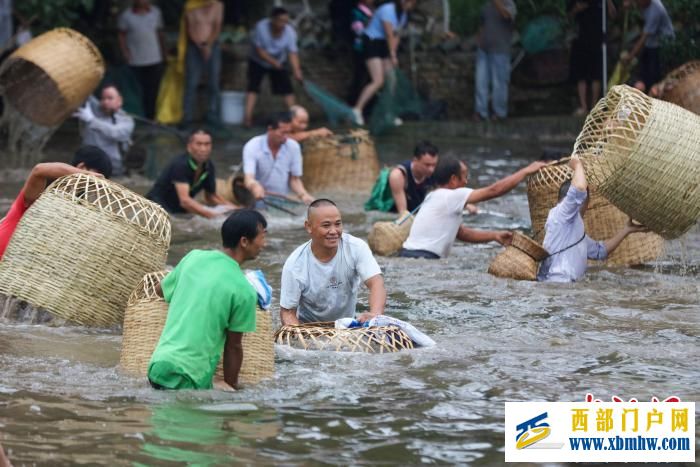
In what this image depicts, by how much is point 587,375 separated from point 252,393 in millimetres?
1924

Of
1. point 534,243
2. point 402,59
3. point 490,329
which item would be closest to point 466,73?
point 402,59

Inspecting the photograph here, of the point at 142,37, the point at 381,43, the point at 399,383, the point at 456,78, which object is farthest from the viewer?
the point at 456,78

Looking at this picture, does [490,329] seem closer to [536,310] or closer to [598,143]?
[536,310]

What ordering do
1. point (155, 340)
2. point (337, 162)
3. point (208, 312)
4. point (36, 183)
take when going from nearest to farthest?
point (208, 312) → point (155, 340) → point (36, 183) → point (337, 162)

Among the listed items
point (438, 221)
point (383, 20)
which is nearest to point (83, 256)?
point (438, 221)

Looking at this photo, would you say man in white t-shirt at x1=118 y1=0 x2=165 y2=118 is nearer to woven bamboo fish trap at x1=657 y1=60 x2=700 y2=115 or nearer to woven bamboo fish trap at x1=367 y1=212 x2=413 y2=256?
woven bamboo fish trap at x1=657 y1=60 x2=700 y2=115

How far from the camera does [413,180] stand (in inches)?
495

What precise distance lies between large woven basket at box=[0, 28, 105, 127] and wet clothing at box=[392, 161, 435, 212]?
3.97m

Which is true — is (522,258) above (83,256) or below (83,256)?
above

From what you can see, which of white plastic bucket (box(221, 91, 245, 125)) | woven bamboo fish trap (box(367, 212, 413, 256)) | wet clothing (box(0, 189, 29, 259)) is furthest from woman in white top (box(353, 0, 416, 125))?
wet clothing (box(0, 189, 29, 259))

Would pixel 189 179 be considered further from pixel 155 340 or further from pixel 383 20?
pixel 383 20

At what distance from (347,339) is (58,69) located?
24.7 ft

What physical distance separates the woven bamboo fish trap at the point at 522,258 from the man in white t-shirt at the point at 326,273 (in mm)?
2321

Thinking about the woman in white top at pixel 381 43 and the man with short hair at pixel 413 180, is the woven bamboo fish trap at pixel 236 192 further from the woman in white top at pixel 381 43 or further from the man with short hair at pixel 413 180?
the woman in white top at pixel 381 43
